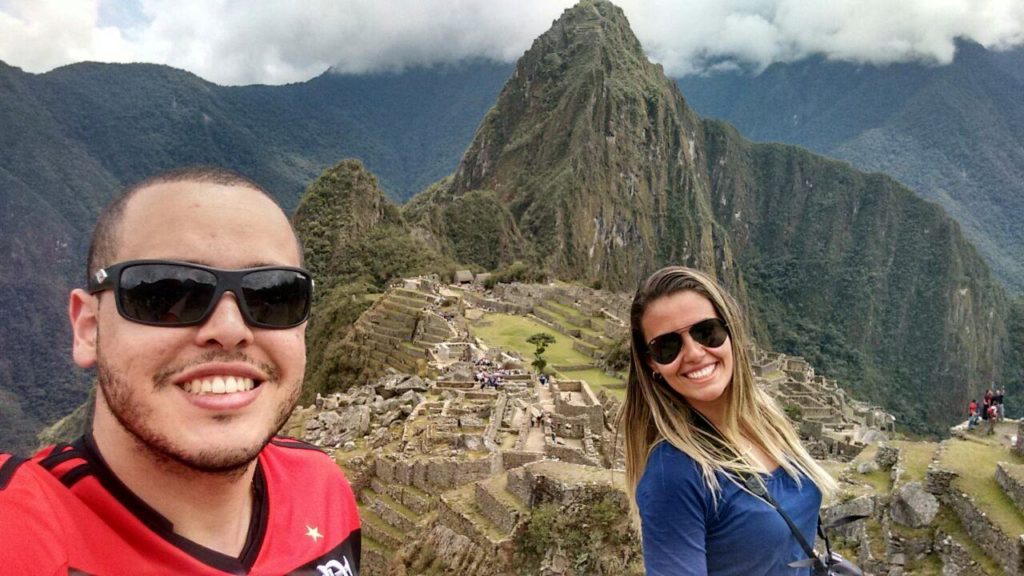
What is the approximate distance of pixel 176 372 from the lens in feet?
6.14

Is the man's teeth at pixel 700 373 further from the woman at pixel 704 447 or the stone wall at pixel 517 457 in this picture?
the stone wall at pixel 517 457

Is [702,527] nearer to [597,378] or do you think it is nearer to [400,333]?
[597,378]

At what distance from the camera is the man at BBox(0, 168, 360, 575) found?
184 cm

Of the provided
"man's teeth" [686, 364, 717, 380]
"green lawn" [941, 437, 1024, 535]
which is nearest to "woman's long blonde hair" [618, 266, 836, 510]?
"man's teeth" [686, 364, 717, 380]

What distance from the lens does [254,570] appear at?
2.21 m

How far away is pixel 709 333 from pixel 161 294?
2.27 meters

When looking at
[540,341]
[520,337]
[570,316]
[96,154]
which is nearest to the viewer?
[540,341]

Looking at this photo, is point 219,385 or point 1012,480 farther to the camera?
point 1012,480

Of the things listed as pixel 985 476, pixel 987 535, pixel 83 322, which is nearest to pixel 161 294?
pixel 83 322

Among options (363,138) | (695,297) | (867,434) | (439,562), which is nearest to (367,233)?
(867,434)

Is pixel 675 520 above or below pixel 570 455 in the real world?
above

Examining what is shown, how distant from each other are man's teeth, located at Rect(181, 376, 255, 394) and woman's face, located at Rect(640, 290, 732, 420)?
5.99 ft

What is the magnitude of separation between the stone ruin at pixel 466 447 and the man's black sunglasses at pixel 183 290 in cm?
730

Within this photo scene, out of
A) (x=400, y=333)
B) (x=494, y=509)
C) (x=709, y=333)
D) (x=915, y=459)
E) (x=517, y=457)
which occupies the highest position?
(x=709, y=333)
